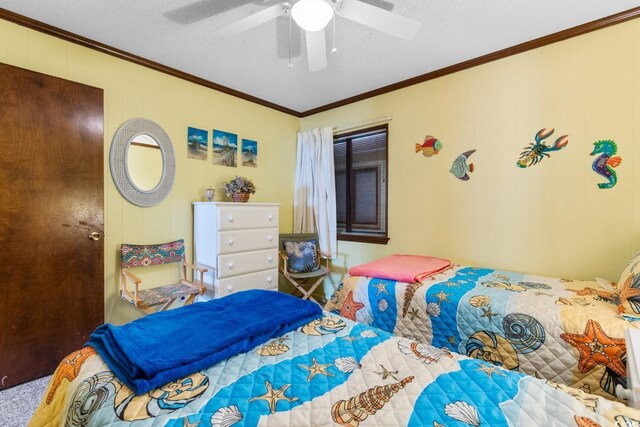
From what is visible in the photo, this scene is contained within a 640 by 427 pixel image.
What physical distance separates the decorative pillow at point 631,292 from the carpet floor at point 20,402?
3379mm


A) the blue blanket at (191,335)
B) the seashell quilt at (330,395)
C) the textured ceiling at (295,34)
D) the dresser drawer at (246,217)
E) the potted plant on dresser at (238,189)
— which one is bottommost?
the seashell quilt at (330,395)

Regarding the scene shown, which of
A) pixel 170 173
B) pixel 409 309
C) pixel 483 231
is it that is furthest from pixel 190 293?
pixel 483 231

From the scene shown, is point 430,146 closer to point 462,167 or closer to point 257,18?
point 462,167

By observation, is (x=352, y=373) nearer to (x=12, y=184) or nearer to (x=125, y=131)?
(x=12, y=184)

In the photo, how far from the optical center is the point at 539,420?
0.82 m

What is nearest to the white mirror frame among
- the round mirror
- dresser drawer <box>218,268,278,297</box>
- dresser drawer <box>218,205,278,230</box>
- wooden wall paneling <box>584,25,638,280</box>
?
the round mirror

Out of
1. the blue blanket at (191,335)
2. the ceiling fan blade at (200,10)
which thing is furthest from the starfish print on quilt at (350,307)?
the ceiling fan blade at (200,10)

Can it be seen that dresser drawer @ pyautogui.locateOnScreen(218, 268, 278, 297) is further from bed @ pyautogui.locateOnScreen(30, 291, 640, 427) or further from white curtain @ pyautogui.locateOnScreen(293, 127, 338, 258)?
bed @ pyautogui.locateOnScreen(30, 291, 640, 427)

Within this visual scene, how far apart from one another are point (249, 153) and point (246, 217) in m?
0.97

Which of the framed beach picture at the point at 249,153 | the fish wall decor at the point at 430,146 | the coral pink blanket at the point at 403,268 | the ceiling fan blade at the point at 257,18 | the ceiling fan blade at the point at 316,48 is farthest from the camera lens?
the framed beach picture at the point at 249,153

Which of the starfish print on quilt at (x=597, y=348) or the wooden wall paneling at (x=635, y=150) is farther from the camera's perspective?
the wooden wall paneling at (x=635, y=150)

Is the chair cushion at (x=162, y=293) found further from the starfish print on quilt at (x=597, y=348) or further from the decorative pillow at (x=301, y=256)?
the starfish print on quilt at (x=597, y=348)

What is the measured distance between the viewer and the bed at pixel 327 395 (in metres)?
0.83

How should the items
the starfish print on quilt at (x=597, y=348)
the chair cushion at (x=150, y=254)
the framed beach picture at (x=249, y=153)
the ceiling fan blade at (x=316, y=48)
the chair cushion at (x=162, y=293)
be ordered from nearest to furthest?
1. the starfish print on quilt at (x=597, y=348)
2. the ceiling fan blade at (x=316, y=48)
3. the chair cushion at (x=162, y=293)
4. the chair cushion at (x=150, y=254)
5. the framed beach picture at (x=249, y=153)
